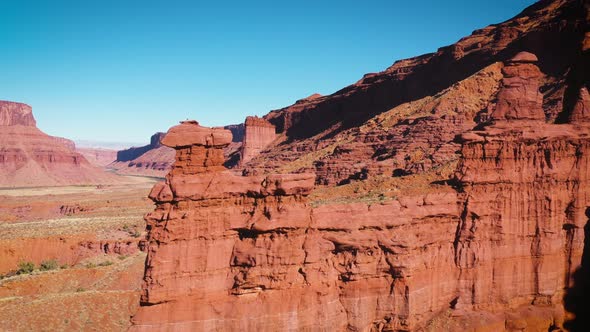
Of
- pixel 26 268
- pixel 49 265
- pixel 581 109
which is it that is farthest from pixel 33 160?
pixel 581 109

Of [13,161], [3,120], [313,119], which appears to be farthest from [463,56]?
[3,120]

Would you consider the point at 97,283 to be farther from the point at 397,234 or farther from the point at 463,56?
the point at 463,56

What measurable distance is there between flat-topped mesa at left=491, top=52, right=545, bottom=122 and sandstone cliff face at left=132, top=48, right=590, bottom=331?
0.21 ft

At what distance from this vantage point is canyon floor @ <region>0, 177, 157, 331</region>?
21062 millimetres

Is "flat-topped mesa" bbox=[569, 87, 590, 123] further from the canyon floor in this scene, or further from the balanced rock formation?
the balanced rock formation

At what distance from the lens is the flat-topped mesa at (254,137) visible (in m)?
112

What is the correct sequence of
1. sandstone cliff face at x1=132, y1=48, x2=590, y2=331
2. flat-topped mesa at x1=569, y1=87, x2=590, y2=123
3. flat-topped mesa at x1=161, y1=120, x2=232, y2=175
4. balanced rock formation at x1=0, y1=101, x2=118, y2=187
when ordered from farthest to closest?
balanced rock formation at x1=0, y1=101, x2=118, y2=187 < flat-topped mesa at x1=569, y1=87, x2=590, y2=123 < flat-topped mesa at x1=161, y1=120, x2=232, y2=175 < sandstone cliff face at x1=132, y1=48, x2=590, y2=331

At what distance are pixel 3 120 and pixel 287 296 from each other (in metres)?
189

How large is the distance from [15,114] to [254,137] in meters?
118

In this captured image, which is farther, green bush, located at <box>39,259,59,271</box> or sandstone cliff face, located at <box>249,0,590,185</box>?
sandstone cliff face, located at <box>249,0,590,185</box>

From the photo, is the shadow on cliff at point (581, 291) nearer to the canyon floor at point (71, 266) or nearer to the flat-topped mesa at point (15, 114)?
the canyon floor at point (71, 266)

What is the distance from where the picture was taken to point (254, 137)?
11288 centimetres

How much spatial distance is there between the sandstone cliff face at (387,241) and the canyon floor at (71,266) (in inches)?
194

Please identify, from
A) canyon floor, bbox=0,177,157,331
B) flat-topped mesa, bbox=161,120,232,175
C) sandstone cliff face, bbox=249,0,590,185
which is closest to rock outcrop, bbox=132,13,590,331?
flat-topped mesa, bbox=161,120,232,175
